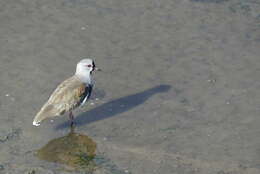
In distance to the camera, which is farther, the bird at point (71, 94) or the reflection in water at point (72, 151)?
the bird at point (71, 94)

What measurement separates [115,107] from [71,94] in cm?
96

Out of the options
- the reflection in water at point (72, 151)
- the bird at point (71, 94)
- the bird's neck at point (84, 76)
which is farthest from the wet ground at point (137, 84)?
the bird's neck at point (84, 76)

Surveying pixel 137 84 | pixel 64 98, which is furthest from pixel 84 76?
pixel 137 84

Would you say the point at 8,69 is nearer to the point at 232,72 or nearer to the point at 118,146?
the point at 118,146

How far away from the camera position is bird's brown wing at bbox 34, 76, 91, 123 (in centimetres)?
1107

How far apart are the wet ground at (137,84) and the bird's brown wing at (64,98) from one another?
1.13ft

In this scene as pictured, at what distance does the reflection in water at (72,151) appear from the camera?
1053 centimetres

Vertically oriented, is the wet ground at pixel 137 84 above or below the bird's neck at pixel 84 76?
below

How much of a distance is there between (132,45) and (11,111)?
341 cm

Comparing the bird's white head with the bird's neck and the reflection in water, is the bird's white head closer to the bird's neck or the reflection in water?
the bird's neck

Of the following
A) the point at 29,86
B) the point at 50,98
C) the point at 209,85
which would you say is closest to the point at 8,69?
the point at 29,86

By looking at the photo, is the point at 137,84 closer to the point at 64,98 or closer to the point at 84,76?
the point at 84,76

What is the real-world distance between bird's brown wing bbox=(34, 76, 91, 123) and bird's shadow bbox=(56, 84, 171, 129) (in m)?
0.37

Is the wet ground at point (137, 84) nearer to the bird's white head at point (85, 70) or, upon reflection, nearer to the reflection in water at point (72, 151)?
the reflection in water at point (72, 151)
